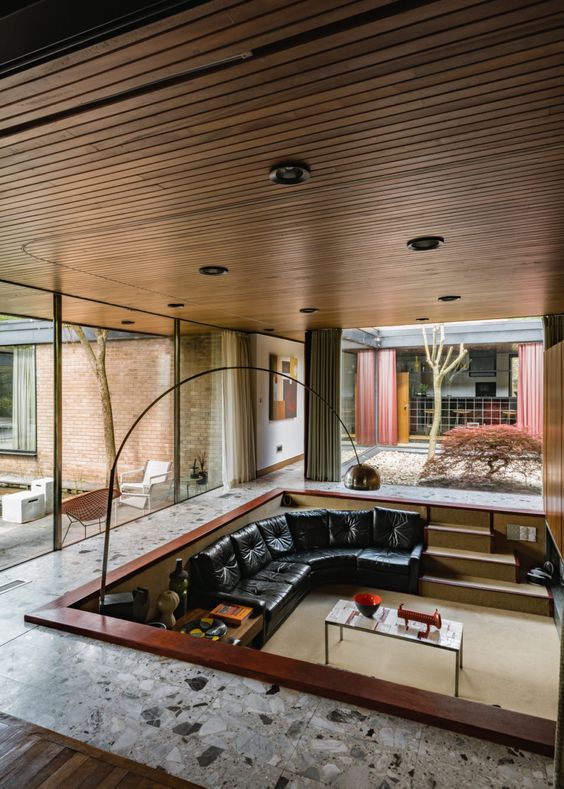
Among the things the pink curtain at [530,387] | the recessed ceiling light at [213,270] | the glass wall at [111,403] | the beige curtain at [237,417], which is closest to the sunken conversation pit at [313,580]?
the beige curtain at [237,417]

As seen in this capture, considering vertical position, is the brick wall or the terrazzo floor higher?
the brick wall

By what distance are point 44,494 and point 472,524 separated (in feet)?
16.1

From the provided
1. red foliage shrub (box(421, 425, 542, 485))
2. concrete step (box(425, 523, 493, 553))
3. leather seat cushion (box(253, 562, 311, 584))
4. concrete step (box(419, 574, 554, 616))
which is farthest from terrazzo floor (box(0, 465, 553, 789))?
red foliage shrub (box(421, 425, 542, 485))

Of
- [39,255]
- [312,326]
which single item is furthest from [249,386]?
[39,255]

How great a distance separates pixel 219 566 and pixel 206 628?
83 centimetres

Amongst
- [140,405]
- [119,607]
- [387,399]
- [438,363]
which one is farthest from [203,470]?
[438,363]

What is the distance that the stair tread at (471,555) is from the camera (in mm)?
5488

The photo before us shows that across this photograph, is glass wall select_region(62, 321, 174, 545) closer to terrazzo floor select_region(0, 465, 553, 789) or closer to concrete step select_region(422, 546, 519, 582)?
concrete step select_region(422, 546, 519, 582)

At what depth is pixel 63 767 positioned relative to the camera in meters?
1.90

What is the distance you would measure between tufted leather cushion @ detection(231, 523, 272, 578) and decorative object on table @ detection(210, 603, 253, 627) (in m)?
0.74

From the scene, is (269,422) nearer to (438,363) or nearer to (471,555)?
(438,363)

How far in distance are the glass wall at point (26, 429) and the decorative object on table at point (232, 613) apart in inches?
68.7

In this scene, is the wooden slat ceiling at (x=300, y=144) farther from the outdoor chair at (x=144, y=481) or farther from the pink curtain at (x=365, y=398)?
the pink curtain at (x=365, y=398)

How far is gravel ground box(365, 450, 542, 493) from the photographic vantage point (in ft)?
23.4
